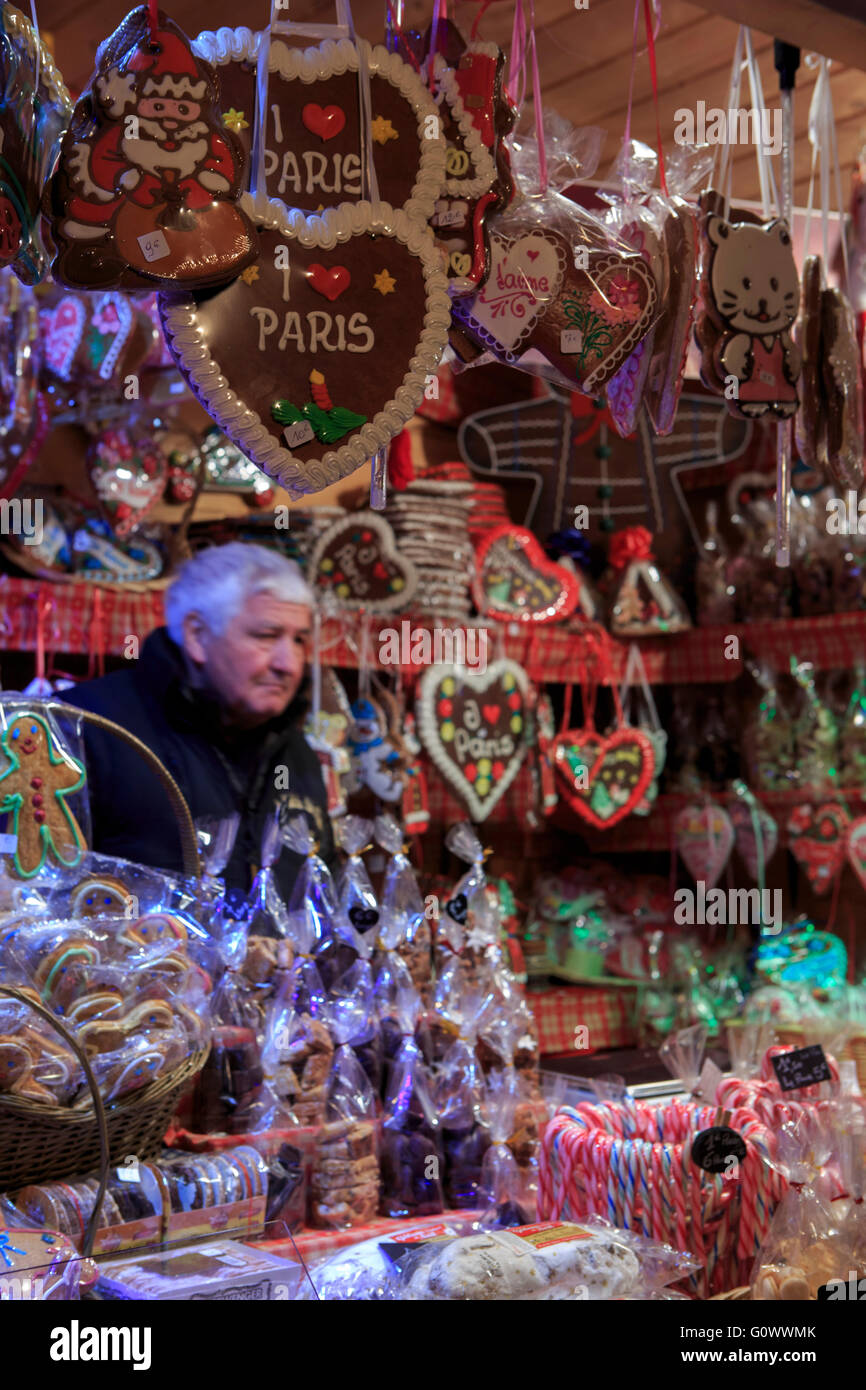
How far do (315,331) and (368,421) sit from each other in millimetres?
103

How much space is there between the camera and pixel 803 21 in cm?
181

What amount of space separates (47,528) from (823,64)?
1.68 m

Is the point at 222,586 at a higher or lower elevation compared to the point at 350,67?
lower

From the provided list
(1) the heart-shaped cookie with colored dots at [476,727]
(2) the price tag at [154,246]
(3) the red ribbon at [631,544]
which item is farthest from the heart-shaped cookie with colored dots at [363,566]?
(2) the price tag at [154,246]

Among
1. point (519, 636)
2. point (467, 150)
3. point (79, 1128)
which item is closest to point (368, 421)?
point (467, 150)

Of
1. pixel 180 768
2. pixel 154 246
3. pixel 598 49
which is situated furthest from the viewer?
pixel 180 768

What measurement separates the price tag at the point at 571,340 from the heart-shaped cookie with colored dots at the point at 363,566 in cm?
179

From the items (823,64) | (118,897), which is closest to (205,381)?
(118,897)

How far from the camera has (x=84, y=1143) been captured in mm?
1523

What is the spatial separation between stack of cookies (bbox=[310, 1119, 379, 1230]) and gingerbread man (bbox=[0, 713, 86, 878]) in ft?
1.72

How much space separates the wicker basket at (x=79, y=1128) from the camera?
55.8 inches

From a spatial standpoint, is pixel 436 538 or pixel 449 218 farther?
pixel 436 538

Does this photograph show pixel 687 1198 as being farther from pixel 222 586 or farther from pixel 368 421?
pixel 222 586

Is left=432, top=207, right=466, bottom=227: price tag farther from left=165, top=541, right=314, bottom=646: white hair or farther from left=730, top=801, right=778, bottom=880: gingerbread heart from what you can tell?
left=730, top=801, right=778, bottom=880: gingerbread heart
